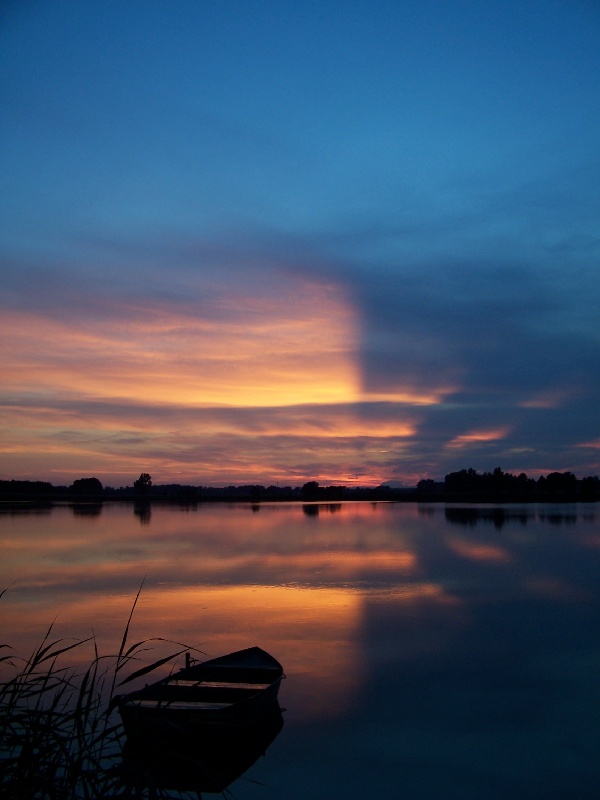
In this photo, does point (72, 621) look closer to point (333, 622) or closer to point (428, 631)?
point (333, 622)

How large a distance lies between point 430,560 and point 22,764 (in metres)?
23.6

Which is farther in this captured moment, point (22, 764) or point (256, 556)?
point (256, 556)

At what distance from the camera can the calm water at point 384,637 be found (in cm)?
766

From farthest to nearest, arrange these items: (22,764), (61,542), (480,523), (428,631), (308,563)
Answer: (480,523), (61,542), (308,563), (428,631), (22,764)

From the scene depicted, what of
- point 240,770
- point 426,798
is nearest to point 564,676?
point 426,798

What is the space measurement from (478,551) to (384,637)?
647 inches

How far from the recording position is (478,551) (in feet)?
94.7

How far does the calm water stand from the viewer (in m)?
7.66

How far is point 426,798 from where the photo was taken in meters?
7.00

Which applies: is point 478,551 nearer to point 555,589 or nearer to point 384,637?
point 555,589

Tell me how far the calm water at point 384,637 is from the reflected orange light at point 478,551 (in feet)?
0.80

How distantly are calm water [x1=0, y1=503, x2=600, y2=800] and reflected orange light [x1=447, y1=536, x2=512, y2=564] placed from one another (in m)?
0.24

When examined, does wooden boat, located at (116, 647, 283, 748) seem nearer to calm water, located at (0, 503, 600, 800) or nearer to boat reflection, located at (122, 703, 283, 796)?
boat reflection, located at (122, 703, 283, 796)

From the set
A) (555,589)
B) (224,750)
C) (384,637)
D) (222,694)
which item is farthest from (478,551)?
(224,750)
